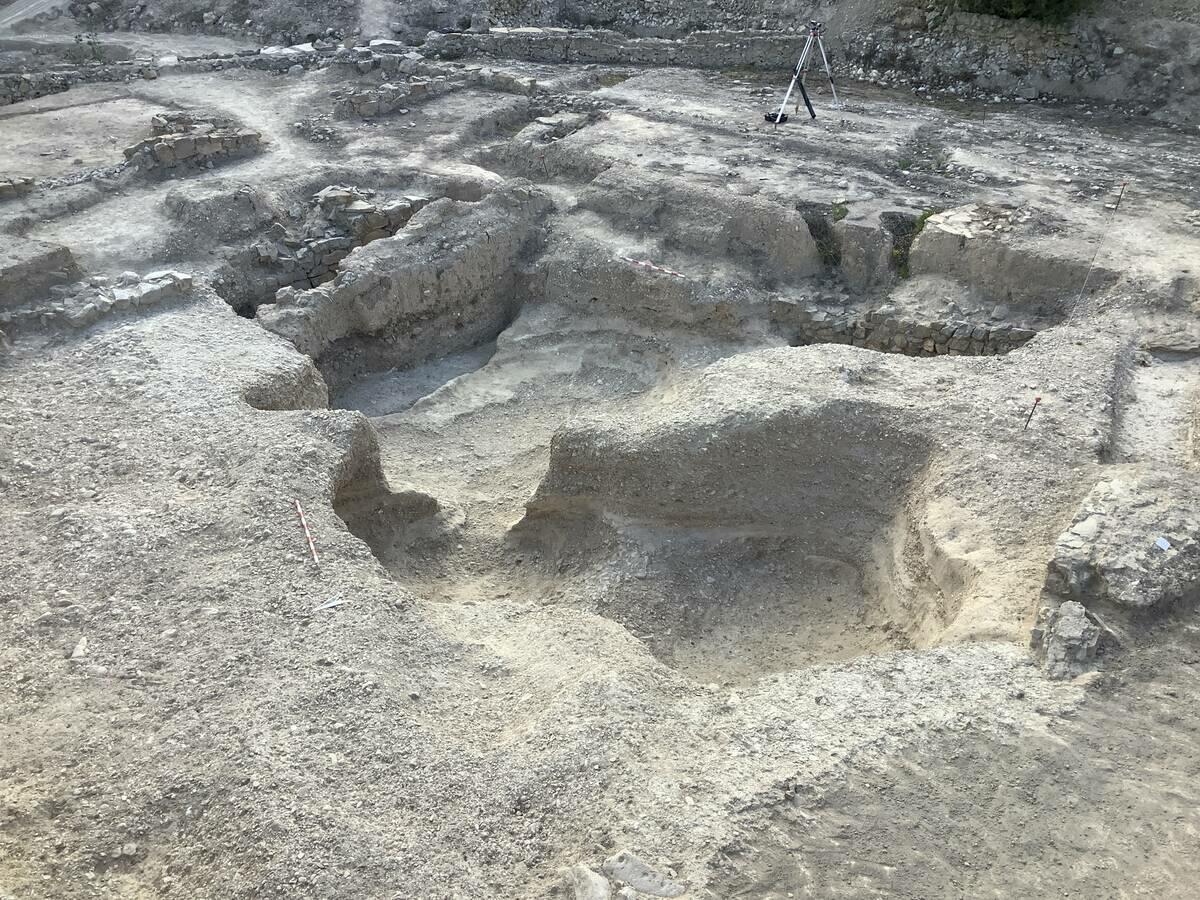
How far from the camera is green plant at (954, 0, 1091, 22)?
680 inches

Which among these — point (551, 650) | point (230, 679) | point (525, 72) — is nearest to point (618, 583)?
point (551, 650)

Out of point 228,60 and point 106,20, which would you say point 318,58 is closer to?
point 228,60

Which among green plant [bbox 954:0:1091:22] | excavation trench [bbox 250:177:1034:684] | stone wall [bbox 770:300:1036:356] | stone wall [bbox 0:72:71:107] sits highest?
green plant [bbox 954:0:1091:22]

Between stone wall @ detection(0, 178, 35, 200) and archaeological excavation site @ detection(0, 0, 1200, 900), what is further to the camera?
stone wall @ detection(0, 178, 35, 200)

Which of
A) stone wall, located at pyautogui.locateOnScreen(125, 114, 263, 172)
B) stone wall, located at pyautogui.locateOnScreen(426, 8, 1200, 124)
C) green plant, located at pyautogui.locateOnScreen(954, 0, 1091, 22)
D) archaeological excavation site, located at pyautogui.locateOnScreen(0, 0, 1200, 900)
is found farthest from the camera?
green plant, located at pyautogui.locateOnScreen(954, 0, 1091, 22)

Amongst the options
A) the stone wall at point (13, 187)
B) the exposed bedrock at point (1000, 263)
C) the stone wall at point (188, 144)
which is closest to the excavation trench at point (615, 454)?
the exposed bedrock at point (1000, 263)

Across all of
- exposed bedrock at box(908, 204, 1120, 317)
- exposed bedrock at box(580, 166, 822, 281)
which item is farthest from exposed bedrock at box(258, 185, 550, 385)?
exposed bedrock at box(908, 204, 1120, 317)

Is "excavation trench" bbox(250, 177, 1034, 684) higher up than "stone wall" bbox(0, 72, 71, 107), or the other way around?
"stone wall" bbox(0, 72, 71, 107)

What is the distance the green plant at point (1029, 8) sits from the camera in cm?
1728

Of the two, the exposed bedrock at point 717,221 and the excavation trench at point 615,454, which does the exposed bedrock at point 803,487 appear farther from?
the exposed bedrock at point 717,221

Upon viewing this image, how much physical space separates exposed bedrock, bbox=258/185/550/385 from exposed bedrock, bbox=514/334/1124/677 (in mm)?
3883

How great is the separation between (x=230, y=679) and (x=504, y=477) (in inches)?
207

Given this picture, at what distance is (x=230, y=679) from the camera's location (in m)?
5.86

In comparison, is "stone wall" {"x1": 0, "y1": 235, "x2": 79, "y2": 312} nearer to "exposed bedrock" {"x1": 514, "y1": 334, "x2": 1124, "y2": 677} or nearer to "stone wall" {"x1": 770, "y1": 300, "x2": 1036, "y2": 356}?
"exposed bedrock" {"x1": 514, "y1": 334, "x2": 1124, "y2": 677}
